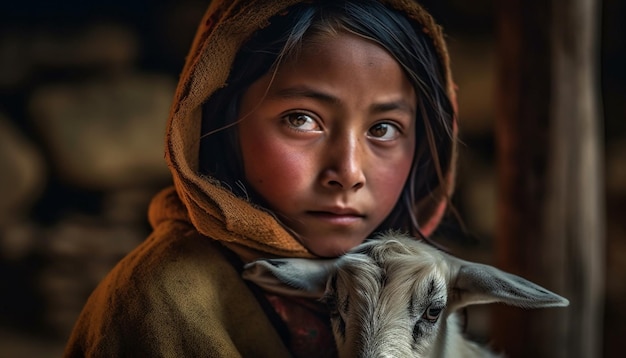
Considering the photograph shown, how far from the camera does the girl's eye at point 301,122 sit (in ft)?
3.35

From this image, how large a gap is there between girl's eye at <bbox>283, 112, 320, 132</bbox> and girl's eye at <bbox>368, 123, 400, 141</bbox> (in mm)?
79

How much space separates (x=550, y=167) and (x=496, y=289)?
119 centimetres

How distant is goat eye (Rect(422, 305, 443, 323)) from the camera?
108 cm

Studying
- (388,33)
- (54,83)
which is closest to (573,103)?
(388,33)

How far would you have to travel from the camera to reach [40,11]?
262cm

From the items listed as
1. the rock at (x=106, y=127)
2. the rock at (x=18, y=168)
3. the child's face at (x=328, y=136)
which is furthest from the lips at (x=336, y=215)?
the rock at (x=18, y=168)

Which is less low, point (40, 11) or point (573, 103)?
point (40, 11)

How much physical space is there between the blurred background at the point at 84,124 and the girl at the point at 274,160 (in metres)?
1.51

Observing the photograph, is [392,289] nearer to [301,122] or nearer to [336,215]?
[336,215]

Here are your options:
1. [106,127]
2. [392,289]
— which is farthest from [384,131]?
[106,127]

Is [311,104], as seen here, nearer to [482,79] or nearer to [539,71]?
[539,71]

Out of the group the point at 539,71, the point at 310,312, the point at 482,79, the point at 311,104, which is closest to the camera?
the point at 311,104

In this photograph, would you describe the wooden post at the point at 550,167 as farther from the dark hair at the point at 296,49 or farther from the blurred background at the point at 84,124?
the dark hair at the point at 296,49

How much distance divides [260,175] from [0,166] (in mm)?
1971
